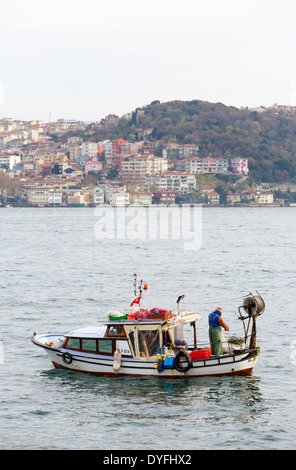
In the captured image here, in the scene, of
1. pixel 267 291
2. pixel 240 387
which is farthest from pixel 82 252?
pixel 240 387

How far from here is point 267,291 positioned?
135 ft

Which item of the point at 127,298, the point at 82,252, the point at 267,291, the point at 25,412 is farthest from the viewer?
the point at 82,252

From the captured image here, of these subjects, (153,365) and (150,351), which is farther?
(150,351)

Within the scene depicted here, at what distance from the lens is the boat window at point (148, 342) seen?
824 inches

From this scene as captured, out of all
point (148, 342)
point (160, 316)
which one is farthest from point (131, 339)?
point (160, 316)

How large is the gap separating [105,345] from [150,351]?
127cm

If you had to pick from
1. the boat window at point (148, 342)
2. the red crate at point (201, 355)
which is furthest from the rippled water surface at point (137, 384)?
the boat window at point (148, 342)

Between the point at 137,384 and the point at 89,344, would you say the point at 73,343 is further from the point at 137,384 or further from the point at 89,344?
the point at 137,384

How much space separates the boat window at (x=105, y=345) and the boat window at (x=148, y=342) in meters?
0.87

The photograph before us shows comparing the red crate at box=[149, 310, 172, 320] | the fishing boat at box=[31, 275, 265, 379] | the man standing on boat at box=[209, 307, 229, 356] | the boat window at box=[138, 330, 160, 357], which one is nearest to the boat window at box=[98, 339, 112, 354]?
the fishing boat at box=[31, 275, 265, 379]

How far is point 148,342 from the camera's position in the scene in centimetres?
2102

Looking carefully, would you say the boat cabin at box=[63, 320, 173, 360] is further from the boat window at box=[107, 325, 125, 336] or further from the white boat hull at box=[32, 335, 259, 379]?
the white boat hull at box=[32, 335, 259, 379]
